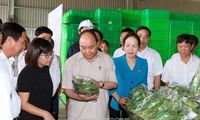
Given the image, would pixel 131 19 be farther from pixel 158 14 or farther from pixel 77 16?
pixel 77 16

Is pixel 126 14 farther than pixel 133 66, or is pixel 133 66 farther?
pixel 126 14

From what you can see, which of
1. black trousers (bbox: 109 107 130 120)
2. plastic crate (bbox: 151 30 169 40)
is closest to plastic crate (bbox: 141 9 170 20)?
plastic crate (bbox: 151 30 169 40)

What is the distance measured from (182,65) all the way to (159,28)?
9.30 ft

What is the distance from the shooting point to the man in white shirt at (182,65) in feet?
9.82

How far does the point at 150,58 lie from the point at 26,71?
Result: 5.17 feet

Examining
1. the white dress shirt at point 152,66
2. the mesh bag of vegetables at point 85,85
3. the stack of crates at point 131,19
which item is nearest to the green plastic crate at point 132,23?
the stack of crates at point 131,19

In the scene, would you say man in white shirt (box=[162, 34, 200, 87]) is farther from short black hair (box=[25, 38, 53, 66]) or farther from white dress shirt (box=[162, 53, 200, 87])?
short black hair (box=[25, 38, 53, 66])

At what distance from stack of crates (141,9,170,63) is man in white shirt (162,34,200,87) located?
8.71 ft

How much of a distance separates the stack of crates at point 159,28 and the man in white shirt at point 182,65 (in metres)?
2.66

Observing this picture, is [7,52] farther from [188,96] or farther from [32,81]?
[188,96]

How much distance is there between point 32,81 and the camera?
6.15 ft

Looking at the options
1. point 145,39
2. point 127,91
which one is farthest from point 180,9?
point 127,91

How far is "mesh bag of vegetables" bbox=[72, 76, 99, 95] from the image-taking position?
2.02 metres

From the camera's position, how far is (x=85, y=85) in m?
2.01
